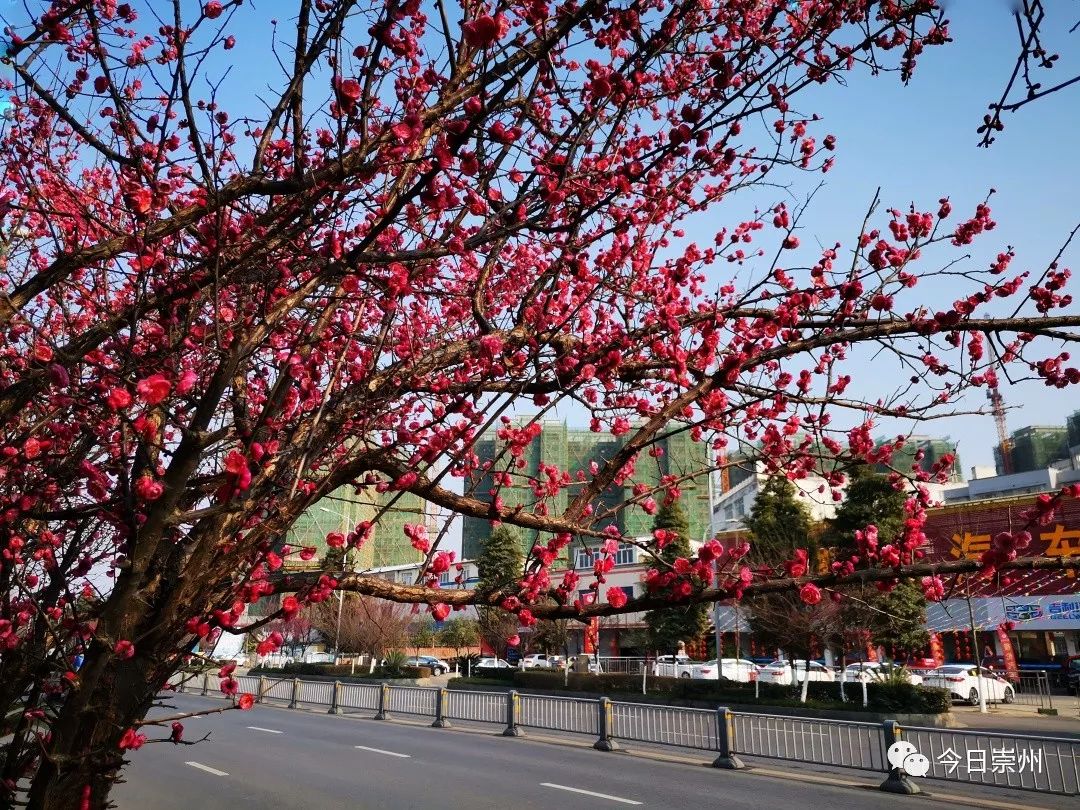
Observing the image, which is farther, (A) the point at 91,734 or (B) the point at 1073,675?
(B) the point at 1073,675

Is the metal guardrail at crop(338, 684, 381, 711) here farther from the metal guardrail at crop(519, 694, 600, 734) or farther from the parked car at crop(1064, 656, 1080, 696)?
the parked car at crop(1064, 656, 1080, 696)

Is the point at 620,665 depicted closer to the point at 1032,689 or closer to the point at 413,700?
the point at 413,700

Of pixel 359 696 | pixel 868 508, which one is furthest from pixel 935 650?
pixel 359 696

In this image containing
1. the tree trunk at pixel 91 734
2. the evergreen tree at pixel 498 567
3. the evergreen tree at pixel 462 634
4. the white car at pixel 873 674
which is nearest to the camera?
the tree trunk at pixel 91 734

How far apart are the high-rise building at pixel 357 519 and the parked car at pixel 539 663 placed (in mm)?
7833

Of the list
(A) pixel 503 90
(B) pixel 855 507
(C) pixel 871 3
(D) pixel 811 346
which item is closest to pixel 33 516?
(A) pixel 503 90

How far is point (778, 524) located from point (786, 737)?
56.3 feet

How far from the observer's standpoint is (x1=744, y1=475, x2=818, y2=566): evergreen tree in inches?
1027

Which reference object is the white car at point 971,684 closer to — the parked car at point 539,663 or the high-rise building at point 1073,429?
the parked car at point 539,663

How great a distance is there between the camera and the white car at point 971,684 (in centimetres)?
2339

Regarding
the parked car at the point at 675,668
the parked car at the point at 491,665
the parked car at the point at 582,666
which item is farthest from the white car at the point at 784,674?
the parked car at the point at 491,665

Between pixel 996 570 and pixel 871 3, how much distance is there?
2767mm

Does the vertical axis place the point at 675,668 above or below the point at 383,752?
above

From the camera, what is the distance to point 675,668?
28109 mm
